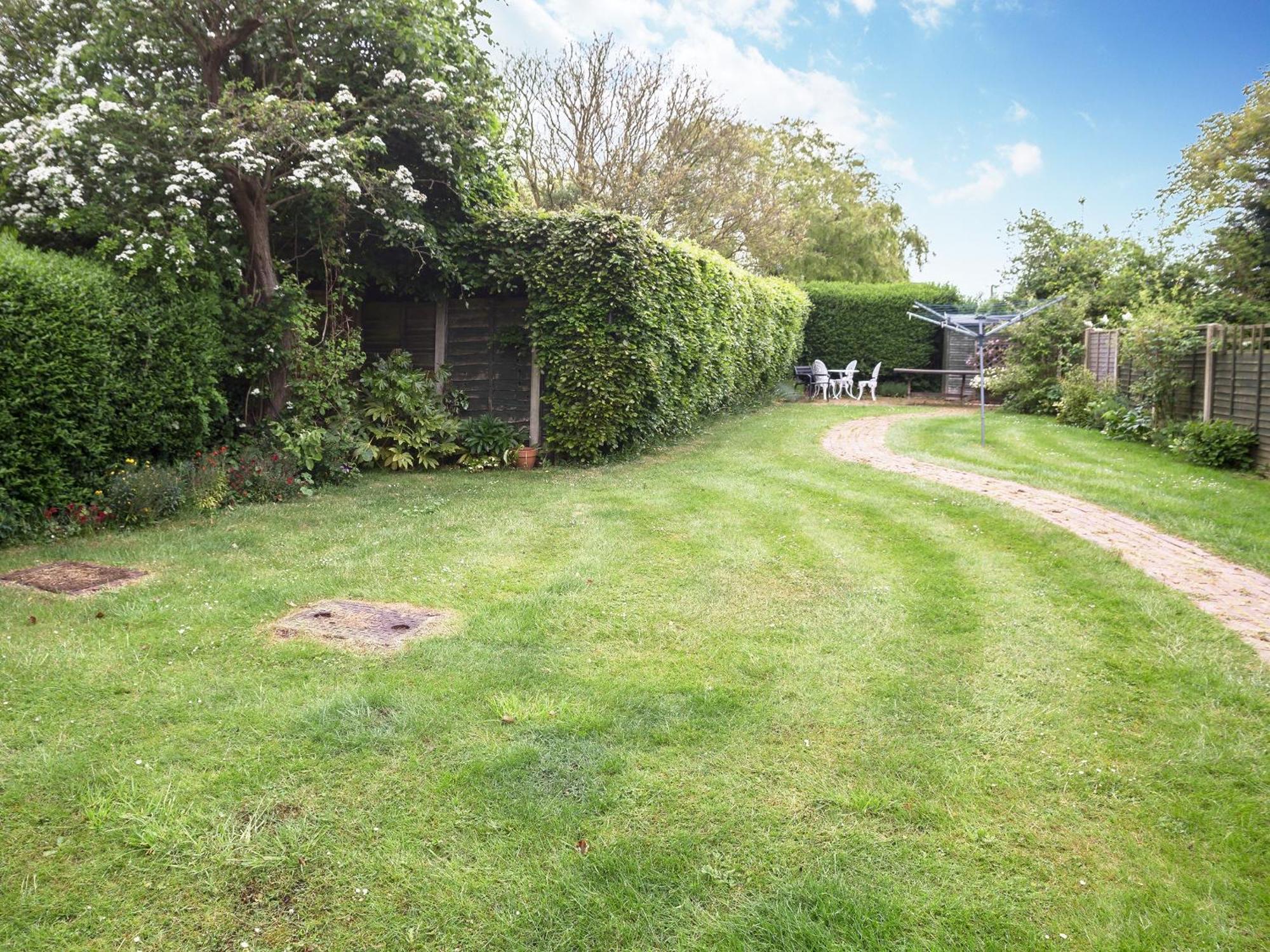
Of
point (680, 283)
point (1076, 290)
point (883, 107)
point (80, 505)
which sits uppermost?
point (883, 107)

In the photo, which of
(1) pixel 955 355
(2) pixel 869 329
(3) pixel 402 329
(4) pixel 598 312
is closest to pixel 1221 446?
(4) pixel 598 312

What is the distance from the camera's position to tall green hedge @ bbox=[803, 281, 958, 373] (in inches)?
782

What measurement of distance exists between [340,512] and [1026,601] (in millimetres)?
5336

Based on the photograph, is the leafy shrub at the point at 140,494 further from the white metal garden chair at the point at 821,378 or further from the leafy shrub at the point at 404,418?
the white metal garden chair at the point at 821,378

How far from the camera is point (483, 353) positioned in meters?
9.67

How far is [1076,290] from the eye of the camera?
48.8 ft

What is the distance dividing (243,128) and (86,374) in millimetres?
2638

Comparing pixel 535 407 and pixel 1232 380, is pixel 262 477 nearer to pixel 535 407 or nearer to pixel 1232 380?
pixel 535 407

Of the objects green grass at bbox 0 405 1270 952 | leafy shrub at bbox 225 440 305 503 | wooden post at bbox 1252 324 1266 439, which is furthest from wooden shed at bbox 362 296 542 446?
wooden post at bbox 1252 324 1266 439

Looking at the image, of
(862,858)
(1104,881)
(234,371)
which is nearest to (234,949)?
(862,858)

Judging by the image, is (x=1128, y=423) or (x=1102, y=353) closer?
(x=1128, y=423)

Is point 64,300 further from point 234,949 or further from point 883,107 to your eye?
point 883,107

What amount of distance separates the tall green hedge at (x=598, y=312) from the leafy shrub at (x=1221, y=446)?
20.1 feet

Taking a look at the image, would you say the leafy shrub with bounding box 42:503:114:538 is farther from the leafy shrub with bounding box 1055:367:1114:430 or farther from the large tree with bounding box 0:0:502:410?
the leafy shrub with bounding box 1055:367:1114:430
